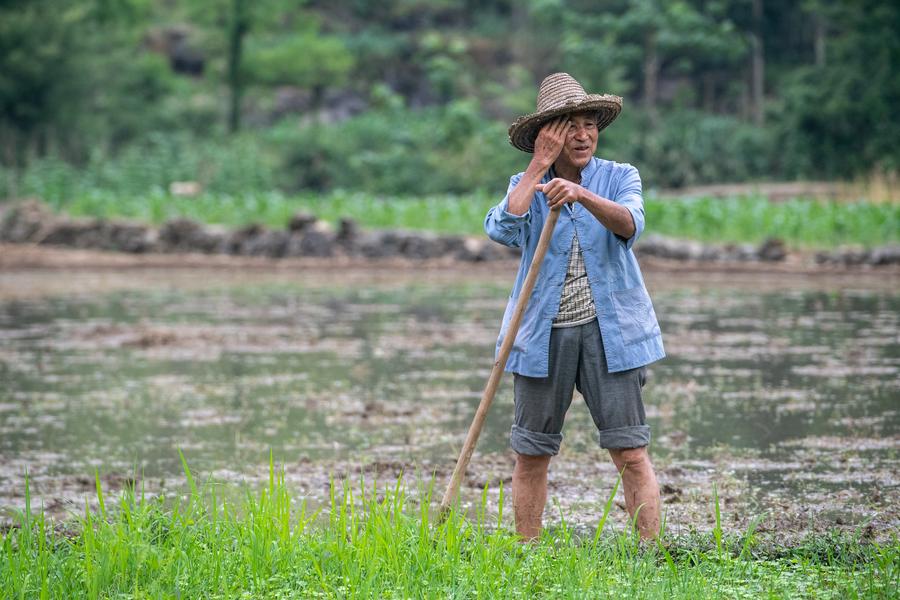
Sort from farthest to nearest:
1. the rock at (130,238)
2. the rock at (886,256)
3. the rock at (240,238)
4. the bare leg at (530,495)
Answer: the rock at (130,238), the rock at (240,238), the rock at (886,256), the bare leg at (530,495)

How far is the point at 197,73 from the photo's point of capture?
59.0 m

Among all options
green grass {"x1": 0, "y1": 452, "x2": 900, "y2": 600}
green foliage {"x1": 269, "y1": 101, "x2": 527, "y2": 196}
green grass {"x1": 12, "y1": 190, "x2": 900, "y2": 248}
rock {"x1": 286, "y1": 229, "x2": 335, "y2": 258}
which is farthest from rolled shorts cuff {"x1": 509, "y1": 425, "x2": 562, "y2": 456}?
green foliage {"x1": 269, "y1": 101, "x2": 527, "y2": 196}

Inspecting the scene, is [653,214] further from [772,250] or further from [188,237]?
[188,237]

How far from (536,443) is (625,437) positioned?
1.17 ft

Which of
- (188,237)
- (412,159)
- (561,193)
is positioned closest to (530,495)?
(561,193)

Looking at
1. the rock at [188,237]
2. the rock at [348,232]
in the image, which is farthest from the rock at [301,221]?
the rock at [188,237]

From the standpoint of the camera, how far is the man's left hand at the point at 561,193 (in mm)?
4848

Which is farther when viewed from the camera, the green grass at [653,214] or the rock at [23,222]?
the rock at [23,222]

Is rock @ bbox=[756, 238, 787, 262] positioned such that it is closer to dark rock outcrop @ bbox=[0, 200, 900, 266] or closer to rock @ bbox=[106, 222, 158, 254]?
dark rock outcrop @ bbox=[0, 200, 900, 266]

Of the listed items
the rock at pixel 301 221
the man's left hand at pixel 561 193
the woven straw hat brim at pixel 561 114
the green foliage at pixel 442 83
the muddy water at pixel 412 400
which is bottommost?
the muddy water at pixel 412 400

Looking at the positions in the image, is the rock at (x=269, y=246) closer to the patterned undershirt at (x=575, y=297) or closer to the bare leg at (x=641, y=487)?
the patterned undershirt at (x=575, y=297)

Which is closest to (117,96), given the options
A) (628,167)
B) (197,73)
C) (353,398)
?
(197,73)

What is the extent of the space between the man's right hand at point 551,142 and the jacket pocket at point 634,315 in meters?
0.61

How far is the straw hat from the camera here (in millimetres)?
4957
